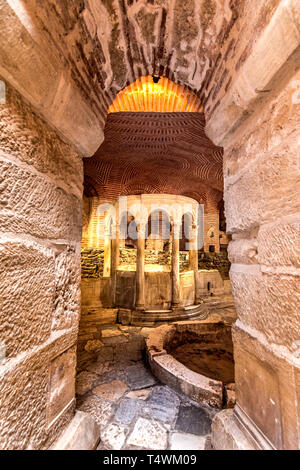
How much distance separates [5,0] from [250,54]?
40.8 inches

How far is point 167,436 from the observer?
1.55 m

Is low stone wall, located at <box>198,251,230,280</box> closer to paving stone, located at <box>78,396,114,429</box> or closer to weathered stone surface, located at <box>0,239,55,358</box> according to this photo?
paving stone, located at <box>78,396,114,429</box>

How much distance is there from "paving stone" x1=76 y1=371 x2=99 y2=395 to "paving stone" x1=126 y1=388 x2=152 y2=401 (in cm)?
46

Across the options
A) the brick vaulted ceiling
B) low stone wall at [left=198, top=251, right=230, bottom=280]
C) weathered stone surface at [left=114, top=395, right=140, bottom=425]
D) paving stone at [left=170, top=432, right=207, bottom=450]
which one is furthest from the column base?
low stone wall at [left=198, top=251, right=230, bottom=280]

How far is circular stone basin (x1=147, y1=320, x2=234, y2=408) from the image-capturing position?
2100 mm

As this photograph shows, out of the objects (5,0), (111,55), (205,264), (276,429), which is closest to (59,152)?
(5,0)

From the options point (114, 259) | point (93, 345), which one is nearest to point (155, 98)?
point (114, 259)

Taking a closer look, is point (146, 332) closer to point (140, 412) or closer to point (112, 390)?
point (112, 390)

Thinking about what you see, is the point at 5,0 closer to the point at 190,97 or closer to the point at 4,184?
the point at 4,184

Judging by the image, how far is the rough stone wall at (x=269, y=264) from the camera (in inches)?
33.7

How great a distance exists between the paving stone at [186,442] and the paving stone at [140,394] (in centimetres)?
59

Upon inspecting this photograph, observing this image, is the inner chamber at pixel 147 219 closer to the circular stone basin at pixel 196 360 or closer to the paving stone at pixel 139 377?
the circular stone basin at pixel 196 360

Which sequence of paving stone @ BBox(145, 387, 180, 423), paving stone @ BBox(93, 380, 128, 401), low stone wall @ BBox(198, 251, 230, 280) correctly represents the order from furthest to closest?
low stone wall @ BBox(198, 251, 230, 280) → paving stone @ BBox(93, 380, 128, 401) → paving stone @ BBox(145, 387, 180, 423)

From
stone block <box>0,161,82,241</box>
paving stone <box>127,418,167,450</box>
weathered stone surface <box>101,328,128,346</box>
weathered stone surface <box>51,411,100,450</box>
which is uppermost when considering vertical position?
stone block <box>0,161,82,241</box>
